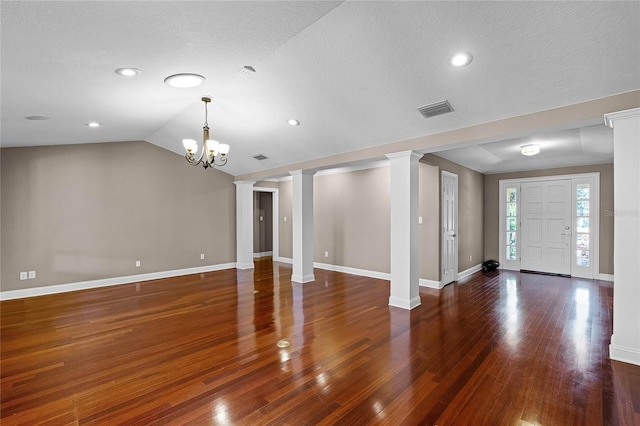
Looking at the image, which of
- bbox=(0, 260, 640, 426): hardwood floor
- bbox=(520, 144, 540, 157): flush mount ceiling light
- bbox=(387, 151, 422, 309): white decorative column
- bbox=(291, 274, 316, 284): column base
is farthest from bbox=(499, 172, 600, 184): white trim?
bbox=(291, 274, 316, 284): column base

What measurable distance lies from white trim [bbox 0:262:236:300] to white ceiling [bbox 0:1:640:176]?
2586 mm

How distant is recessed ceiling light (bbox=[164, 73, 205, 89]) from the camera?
3059 mm

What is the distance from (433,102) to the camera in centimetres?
334

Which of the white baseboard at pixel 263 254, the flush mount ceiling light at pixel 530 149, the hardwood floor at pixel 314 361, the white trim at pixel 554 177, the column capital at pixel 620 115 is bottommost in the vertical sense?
the hardwood floor at pixel 314 361

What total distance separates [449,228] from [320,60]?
4.29 metres

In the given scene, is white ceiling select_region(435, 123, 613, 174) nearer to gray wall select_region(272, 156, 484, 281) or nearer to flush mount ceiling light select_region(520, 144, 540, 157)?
flush mount ceiling light select_region(520, 144, 540, 157)

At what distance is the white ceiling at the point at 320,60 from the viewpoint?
6.72ft

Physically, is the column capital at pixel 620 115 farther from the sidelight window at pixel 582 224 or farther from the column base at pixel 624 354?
the sidelight window at pixel 582 224

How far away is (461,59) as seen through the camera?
2.65m

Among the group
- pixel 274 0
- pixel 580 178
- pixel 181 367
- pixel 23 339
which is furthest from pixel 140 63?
pixel 580 178

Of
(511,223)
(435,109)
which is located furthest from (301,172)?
(511,223)

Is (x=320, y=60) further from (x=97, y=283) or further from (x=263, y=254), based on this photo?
(x=263, y=254)

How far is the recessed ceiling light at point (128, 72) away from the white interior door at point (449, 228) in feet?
16.3

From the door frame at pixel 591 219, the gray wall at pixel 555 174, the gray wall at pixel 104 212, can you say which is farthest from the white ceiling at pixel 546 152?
the gray wall at pixel 104 212
